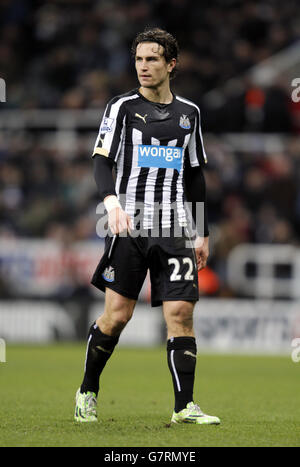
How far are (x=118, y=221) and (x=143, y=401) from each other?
2213 mm

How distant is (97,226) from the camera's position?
541 inches

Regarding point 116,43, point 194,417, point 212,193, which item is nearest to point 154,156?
point 194,417

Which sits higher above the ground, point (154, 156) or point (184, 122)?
point (184, 122)

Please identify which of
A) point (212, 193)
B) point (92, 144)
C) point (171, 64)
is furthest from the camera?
point (92, 144)

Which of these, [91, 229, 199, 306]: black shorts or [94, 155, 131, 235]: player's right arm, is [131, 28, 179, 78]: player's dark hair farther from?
[91, 229, 199, 306]: black shorts

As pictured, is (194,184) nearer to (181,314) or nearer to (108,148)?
(108,148)

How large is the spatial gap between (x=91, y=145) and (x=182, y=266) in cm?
991

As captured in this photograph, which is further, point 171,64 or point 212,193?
point 212,193

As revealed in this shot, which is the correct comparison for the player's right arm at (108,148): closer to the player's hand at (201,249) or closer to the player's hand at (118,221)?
the player's hand at (118,221)

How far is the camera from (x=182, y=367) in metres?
5.34

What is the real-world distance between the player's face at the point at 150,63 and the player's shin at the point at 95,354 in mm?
1473

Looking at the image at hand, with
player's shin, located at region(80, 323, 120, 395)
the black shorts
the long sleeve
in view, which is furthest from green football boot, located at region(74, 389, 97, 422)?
the long sleeve

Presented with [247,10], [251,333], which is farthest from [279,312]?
[247,10]
